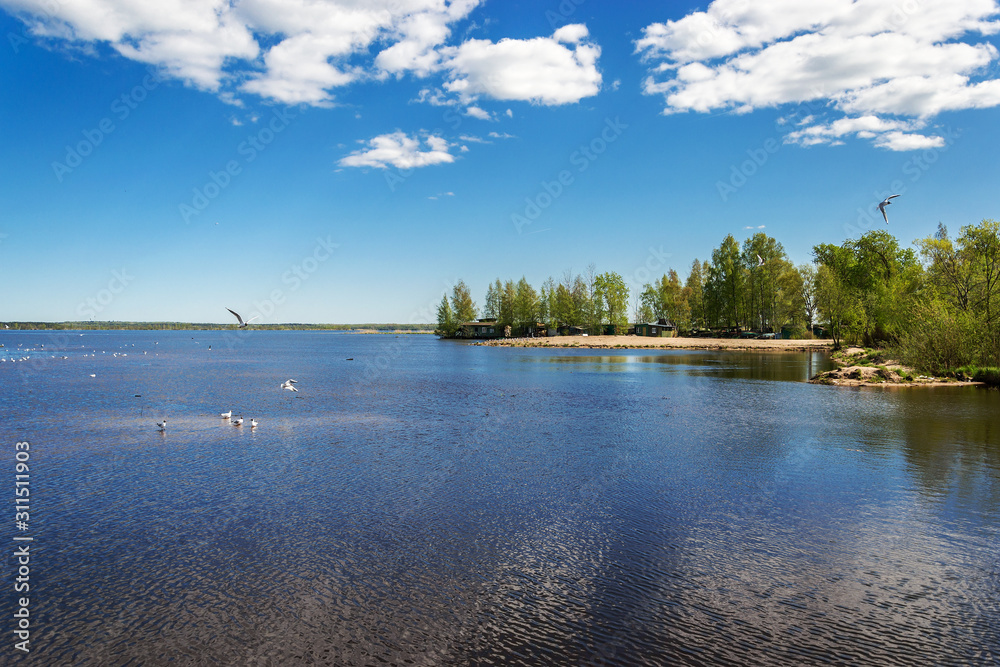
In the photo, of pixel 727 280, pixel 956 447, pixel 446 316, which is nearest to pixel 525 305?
pixel 446 316

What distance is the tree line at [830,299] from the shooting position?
41.8 m

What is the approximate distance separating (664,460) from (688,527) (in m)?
6.50

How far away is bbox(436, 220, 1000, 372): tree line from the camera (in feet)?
137

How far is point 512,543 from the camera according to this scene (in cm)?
1130

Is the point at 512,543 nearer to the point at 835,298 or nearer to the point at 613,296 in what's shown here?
the point at 835,298

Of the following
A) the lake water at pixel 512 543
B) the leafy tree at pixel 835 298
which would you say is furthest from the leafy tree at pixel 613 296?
the lake water at pixel 512 543

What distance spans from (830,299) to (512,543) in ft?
303

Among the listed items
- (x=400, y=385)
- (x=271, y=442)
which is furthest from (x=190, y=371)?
(x=271, y=442)

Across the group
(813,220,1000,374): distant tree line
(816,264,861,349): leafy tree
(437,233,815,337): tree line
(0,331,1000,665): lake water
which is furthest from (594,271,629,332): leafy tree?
(0,331,1000,665): lake water

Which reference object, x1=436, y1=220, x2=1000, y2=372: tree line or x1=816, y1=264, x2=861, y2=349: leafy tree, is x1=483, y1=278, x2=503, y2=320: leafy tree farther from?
x1=816, y1=264, x2=861, y2=349: leafy tree

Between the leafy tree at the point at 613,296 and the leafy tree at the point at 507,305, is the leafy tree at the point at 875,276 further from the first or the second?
the leafy tree at the point at 507,305

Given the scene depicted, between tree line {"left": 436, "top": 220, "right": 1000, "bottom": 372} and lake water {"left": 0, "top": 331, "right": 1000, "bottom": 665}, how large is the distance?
2064 centimetres

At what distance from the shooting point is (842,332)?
100 meters

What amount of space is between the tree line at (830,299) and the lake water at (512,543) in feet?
67.7
